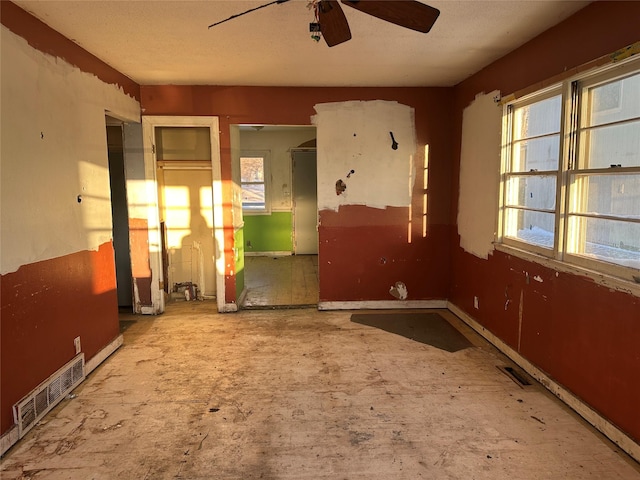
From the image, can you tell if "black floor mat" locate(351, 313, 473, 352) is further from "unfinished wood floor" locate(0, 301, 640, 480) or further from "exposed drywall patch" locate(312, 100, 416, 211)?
"exposed drywall patch" locate(312, 100, 416, 211)

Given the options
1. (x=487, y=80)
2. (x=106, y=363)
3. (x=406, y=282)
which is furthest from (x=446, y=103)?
(x=106, y=363)

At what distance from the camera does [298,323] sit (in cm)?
438

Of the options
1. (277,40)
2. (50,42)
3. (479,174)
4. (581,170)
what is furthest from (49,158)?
(479,174)

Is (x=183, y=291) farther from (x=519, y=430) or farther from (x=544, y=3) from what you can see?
(x=544, y=3)

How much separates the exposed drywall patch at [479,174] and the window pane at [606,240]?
0.98m

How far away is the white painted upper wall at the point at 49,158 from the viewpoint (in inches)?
91.3

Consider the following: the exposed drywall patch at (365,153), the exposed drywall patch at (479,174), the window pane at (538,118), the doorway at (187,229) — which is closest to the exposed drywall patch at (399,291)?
the exposed drywall patch at (479,174)

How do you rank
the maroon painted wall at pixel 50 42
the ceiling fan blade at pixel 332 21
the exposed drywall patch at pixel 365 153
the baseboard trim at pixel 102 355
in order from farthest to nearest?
the exposed drywall patch at pixel 365 153 < the baseboard trim at pixel 102 355 < the maroon painted wall at pixel 50 42 < the ceiling fan blade at pixel 332 21

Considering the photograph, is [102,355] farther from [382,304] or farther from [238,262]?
[382,304]

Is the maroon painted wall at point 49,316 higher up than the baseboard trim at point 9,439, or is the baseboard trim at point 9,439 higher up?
the maroon painted wall at point 49,316

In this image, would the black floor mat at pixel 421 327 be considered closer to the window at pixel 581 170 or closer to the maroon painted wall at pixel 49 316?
the window at pixel 581 170

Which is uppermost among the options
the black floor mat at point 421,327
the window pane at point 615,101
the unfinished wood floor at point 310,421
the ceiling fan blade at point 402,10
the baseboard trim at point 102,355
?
the ceiling fan blade at point 402,10

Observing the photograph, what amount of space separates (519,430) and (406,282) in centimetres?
A: 252

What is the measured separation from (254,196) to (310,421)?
620cm
